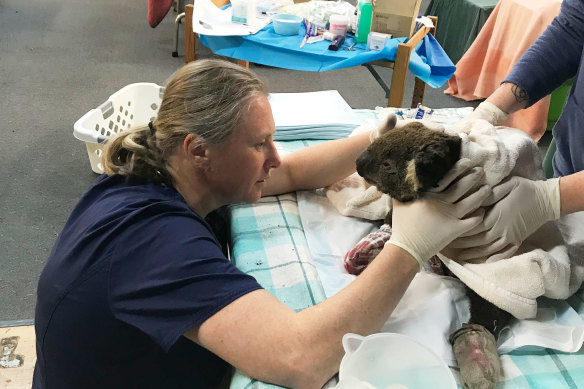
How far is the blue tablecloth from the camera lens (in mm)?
2309

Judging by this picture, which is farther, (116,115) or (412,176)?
(116,115)

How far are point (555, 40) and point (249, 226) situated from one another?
3.34ft

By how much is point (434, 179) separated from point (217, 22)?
1937 millimetres

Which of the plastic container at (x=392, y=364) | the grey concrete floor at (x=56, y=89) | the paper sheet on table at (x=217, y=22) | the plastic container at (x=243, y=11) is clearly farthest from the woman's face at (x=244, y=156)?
the plastic container at (x=243, y=11)

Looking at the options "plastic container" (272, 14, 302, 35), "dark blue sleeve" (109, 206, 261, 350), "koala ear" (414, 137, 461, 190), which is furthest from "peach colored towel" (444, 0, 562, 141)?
"dark blue sleeve" (109, 206, 261, 350)

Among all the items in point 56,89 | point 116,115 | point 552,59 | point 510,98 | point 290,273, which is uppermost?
point 552,59

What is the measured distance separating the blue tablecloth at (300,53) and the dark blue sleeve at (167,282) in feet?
5.41

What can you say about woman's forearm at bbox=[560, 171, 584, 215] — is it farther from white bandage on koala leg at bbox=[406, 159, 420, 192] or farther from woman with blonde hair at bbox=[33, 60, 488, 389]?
white bandage on koala leg at bbox=[406, 159, 420, 192]

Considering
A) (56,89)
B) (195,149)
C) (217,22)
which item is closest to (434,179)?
(195,149)

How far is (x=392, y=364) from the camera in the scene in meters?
0.81

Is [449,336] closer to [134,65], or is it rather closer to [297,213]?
[297,213]

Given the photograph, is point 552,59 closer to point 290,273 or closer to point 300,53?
point 290,273

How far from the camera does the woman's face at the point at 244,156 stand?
3.26 feet

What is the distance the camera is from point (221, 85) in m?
0.98
